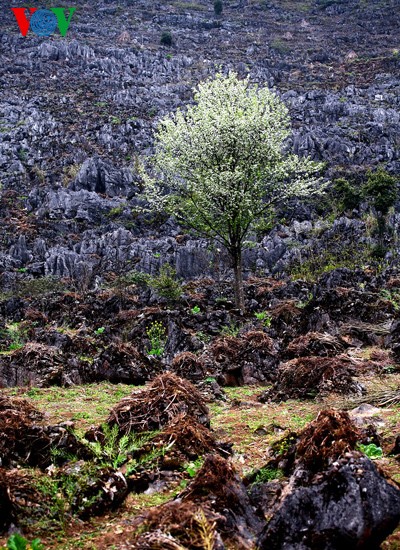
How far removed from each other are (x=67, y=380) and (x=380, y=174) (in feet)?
74.4

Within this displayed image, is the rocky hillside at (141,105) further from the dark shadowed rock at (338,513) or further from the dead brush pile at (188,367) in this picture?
the dark shadowed rock at (338,513)

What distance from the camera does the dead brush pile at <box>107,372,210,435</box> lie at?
4371mm

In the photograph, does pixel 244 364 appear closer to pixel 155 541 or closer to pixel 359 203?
pixel 155 541

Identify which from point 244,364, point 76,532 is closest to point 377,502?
point 76,532

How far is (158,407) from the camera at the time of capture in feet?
15.1

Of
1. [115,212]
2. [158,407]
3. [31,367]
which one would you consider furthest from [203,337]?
[115,212]

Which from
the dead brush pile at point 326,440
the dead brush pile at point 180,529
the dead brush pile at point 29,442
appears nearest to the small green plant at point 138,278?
the dead brush pile at point 29,442

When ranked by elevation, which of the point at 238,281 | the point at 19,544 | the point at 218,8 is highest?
the point at 218,8

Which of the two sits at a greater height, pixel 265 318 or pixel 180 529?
pixel 180 529

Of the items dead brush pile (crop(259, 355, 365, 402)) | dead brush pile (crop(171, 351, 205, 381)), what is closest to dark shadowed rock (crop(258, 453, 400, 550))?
dead brush pile (crop(259, 355, 365, 402))

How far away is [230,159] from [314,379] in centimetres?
807

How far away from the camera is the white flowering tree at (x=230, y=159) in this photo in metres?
12.8

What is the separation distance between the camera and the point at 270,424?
16.2 feet

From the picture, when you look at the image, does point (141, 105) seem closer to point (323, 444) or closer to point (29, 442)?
point (29, 442)
